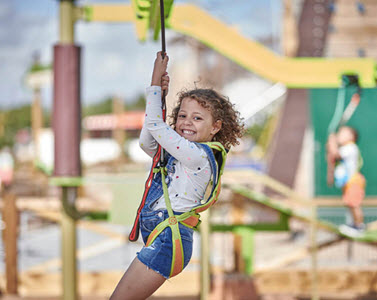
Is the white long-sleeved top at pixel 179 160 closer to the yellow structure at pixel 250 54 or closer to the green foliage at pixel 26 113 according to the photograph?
the yellow structure at pixel 250 54

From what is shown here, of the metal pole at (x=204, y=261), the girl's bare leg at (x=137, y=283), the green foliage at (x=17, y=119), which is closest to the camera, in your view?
the girl's bare leg at (x=137, y=283)

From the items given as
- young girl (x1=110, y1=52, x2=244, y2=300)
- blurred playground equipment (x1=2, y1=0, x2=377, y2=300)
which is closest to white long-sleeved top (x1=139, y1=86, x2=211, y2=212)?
young girl (x1=110, y1=52, x2=244, y2=300)

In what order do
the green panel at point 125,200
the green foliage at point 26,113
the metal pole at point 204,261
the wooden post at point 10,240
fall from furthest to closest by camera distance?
the green foliage at point 26,113 → the wooden post at point 10,240 → the metal pole at point 204,261 → the green panel at point 125,200

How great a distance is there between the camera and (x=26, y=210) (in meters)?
5.67

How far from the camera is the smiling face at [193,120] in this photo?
185 cm

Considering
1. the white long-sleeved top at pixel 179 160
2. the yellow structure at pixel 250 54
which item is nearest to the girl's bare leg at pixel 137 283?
the white long-sleeved top at pixel 179 160

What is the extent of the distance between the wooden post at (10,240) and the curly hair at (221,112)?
3.85 metres

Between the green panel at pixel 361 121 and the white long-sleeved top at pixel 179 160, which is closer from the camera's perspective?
the white long-sleeved top at pixel 179 160

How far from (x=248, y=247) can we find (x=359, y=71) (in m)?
2.21

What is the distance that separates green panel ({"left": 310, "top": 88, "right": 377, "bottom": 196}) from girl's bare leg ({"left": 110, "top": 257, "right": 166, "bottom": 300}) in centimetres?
482

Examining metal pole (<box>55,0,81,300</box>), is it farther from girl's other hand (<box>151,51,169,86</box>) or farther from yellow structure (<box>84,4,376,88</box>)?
girl's other hand (<box>151,51,169,86</box>)

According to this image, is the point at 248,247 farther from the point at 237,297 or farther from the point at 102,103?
the point at 102,103

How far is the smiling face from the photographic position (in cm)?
185

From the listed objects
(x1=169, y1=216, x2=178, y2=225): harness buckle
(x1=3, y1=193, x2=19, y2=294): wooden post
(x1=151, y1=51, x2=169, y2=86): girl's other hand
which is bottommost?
(x1=3, y1=193, x2=19, y2=294): wooden post
